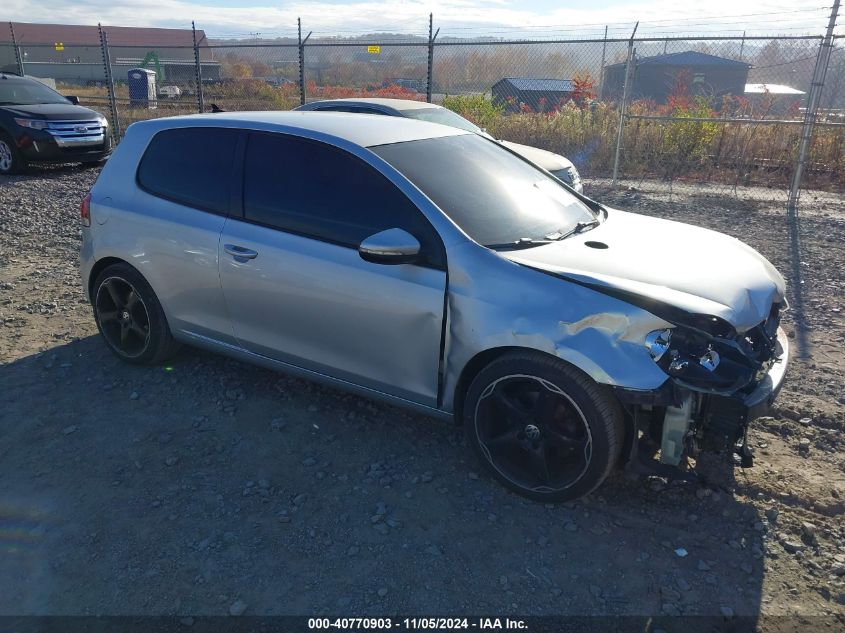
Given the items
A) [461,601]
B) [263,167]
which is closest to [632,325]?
[461,601]

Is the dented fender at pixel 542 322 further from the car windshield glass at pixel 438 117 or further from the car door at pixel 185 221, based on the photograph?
the car windshield glass at pixel 438 117

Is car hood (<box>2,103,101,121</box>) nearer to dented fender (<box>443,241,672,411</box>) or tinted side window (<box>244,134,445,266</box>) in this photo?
tinted side window (<box>244,134,445,266</box>)

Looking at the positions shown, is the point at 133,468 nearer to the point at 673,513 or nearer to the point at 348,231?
the point at 348,231

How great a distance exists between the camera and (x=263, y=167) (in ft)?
12.6

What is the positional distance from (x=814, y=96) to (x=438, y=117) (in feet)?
17.7

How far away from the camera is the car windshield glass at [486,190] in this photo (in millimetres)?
3408

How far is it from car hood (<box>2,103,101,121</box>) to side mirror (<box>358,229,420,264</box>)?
431 inches

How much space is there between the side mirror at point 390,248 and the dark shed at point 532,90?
47.1 feet

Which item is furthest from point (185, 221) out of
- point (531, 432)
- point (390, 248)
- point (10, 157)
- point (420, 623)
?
point (10, 157)

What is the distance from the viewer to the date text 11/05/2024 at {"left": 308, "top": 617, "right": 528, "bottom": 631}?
2.52m

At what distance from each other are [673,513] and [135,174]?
3738 mm

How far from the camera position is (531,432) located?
3094 mm

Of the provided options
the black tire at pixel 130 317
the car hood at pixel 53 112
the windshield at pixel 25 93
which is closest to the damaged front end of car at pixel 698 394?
the black tire at pixel 130 317

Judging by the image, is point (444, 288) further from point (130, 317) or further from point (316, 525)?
point (130, 317)
